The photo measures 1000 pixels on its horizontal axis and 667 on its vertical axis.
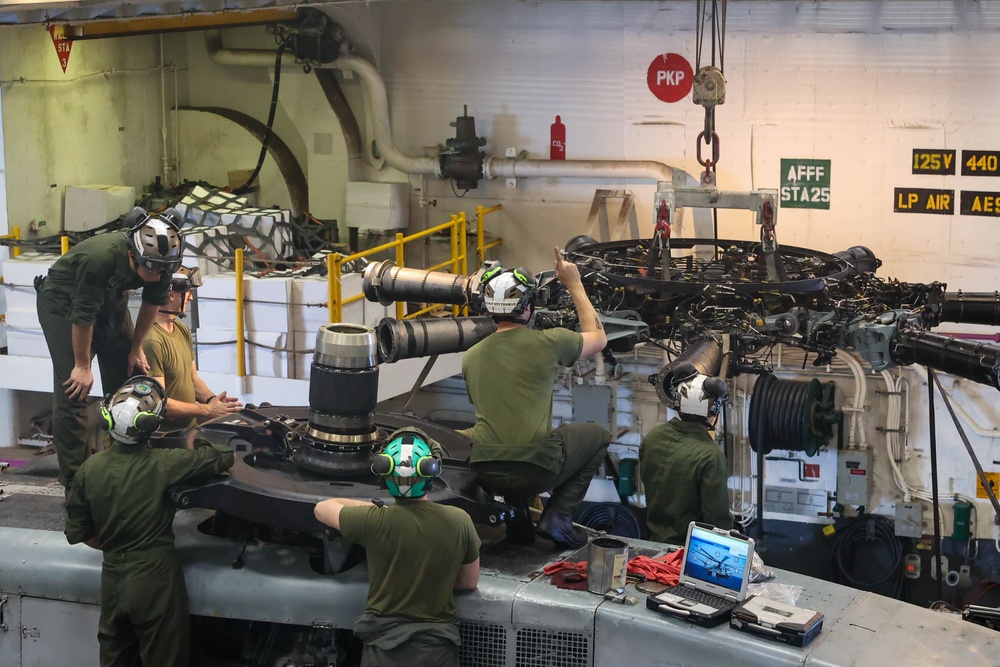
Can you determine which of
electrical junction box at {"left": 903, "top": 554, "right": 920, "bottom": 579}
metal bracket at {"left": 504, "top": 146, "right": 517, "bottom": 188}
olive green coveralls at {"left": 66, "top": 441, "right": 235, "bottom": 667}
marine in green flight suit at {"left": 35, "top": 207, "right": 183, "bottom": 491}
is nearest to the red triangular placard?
metal bracket at {"left": 504, "top": 146, "right": 517, "bottom": 188}

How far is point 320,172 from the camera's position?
37.9 ft

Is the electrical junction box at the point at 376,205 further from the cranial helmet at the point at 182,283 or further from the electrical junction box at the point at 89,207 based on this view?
the cranial helmet at the point at 182,283

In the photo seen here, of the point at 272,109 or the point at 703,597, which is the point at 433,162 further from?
the point at 703,597

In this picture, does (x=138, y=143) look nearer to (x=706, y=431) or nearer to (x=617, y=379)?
(x=617, y=379)

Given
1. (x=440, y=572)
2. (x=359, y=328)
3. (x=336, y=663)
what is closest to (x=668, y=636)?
(x=440, y=572)

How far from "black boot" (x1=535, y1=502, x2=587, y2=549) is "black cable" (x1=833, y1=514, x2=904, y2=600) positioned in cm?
473

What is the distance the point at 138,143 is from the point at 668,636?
27.2 feet

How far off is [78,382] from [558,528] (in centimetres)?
261

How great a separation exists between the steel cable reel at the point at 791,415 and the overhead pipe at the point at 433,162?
2201 mm

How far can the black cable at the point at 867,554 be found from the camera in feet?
32.7

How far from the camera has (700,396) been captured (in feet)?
19.6

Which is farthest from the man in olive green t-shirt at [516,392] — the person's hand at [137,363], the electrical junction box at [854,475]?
the electrical junction box at [854,475]

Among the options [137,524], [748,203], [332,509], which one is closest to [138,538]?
[137,524]

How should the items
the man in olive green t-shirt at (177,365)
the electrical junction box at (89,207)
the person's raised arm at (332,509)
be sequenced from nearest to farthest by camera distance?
the person's raised arm at (332,509), the man in olive green t-shirt at (177,365), the electrical junction box at (89,207)
